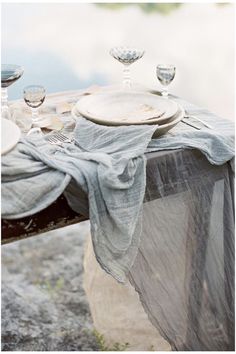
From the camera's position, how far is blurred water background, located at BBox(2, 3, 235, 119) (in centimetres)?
416

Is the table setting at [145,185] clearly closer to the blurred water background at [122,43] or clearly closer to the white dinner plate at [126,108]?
the white dinner plate at [126,108]

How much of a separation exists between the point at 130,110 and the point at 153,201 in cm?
23

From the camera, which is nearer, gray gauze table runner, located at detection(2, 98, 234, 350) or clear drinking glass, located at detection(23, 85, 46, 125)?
gray gauze table runner, located at detection(2, 98, 234, 350)

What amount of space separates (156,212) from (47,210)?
0.28 metres

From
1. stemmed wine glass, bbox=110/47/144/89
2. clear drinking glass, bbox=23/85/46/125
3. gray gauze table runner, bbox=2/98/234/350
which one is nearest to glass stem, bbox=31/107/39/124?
clear drinking glass, bbox=23/85/46/125

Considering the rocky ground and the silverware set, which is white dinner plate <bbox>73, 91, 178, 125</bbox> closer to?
the silverware set

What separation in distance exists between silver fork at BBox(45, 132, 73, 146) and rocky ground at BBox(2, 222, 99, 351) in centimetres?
75

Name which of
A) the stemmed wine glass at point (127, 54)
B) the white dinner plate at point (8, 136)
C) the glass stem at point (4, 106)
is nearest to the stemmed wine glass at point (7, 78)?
the glass stem at point (4, 106)

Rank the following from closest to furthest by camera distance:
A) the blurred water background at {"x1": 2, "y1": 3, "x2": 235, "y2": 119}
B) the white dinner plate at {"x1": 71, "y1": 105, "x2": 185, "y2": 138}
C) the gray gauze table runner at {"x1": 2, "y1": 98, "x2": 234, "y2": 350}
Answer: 1. the gray gauze table runner at {"x1": 2, "y1": 98, "x2": 234, "y2": 350}
2. the white dinner plate at {"x1": 71, "y1": 105, "x2": 185, "y2": 138}
3. the blurred water background at {"x1": 2, "y1": 3, "x2": 235, "y2": 119}

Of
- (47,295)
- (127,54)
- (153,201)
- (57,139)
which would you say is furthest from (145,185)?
(47,295)

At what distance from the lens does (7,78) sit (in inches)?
54.0

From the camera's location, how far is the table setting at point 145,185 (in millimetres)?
1161

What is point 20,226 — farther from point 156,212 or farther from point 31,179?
point 156,212

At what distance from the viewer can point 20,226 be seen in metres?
1.14
